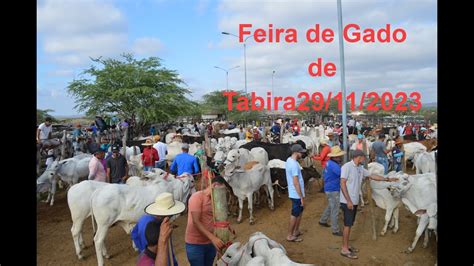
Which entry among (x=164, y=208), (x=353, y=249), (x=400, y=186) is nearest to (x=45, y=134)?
(x=164, y=208)

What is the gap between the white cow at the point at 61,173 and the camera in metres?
9.45

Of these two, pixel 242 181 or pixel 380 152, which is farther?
pixel 380 152

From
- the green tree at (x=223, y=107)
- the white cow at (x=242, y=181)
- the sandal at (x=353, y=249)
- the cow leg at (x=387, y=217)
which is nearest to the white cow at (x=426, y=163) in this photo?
the cow leg at (x=387, y=217)

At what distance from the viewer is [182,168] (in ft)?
26.2

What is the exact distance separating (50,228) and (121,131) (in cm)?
1051

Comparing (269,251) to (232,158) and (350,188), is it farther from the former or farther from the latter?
(232,158)

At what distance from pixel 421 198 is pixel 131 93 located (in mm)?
17674

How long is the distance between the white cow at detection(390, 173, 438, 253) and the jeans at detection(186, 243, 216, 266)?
3.97 m

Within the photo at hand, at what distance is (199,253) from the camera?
3.98 m

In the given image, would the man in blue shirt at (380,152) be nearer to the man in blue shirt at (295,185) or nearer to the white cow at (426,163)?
the white cow at (426,163)

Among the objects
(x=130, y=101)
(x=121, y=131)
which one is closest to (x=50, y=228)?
(x=121, y=131)

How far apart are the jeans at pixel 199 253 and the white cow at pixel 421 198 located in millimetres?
3970
